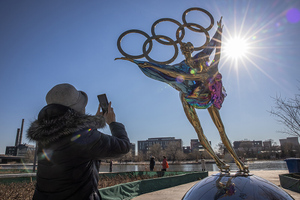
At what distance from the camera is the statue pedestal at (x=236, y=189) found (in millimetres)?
2590

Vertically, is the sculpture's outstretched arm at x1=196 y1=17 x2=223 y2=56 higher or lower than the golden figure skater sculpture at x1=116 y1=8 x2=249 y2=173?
higher

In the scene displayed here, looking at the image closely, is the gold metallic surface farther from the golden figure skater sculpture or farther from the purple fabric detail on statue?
the purple fabric detail on statue

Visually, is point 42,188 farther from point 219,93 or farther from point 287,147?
point 287,147

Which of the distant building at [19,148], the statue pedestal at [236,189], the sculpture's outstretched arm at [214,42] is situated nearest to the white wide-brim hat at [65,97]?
the statue pedestal at [236,189]

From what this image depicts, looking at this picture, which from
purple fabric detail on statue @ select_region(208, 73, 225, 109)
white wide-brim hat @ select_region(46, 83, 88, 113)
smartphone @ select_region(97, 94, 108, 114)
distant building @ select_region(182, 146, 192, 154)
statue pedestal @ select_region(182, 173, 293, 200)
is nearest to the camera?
white wide-brim hat @ select_region(46, 83, 88, 113)

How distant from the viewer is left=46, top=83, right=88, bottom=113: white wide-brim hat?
1726mm

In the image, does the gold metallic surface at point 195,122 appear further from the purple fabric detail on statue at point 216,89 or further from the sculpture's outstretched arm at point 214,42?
the sculpture's outstretched arm at point 214,42

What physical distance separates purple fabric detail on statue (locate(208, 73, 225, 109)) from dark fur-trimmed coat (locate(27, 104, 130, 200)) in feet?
9.81

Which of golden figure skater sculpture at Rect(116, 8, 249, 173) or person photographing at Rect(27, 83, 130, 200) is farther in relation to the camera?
golden figure skater sculpture at Rect(116, 8, 249, 173)

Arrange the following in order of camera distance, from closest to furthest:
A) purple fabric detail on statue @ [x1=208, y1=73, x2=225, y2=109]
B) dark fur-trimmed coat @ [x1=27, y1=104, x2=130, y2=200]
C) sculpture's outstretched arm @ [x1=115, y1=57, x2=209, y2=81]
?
1. dark fur-trimmed coat @ [x1=27, y1=104, x2=130, y2=200]
2. sculpture's outstretched arm @ [x1=115, y1=57, x2=209, y2=81]
3. purple fabric detail on statue @ [x1=208, y1=73, x2=225, y2=109]

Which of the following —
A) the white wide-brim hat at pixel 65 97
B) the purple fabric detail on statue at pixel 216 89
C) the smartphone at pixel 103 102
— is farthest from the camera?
the purple fabric detail on statue at pixel 216 89

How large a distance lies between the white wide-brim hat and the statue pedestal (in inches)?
81.7

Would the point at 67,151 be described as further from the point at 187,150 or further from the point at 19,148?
the point at 187,150

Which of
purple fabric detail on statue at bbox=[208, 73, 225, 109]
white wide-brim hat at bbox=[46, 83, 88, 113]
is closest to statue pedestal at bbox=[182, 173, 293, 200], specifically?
purple fabric detail on statue at bbox=[208, 73, 225, 109]
